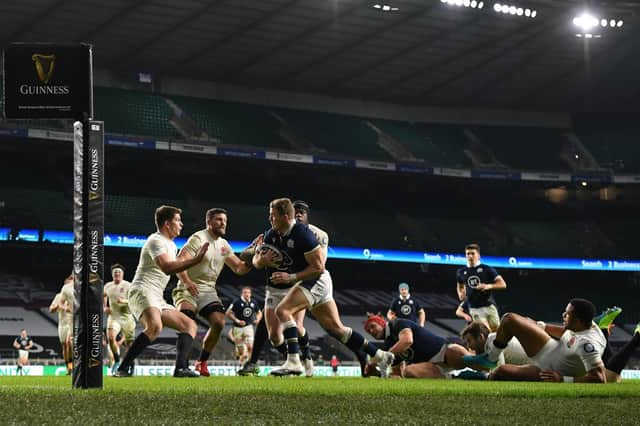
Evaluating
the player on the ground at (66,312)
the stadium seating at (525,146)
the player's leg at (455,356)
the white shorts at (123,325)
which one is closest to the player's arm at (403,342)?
the player's leg at (455,356)

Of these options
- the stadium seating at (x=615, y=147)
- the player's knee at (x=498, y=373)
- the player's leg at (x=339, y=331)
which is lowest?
the player's knee at (x=498, y=373)

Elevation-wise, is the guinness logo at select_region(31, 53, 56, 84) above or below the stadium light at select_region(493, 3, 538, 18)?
below

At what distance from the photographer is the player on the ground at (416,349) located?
1359 cm

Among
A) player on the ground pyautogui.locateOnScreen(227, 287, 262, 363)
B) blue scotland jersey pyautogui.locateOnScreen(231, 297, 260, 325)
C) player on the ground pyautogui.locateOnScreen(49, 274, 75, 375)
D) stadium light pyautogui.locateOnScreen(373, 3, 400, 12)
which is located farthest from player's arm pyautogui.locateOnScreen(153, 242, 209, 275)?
stadium light pyautogui.locateOnScreen(373, 3, 400, 12)

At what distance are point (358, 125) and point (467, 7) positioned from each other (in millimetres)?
11439

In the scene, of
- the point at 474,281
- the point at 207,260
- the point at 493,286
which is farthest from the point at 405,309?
the point at 207,260

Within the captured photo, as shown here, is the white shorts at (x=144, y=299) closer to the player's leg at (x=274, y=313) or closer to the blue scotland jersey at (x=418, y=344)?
the player's leg at (x=274, y=313)

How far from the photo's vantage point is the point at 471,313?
64.5ft

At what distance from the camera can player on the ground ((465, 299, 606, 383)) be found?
11.5m

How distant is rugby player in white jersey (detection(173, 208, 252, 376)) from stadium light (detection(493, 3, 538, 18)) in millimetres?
23709

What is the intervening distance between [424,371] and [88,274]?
6274 mm

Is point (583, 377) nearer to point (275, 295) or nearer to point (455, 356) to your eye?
point (455, 356)

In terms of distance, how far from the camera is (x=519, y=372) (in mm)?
11906

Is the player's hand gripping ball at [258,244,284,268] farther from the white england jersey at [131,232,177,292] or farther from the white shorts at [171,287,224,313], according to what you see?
the white shorts at [171,287,224,313]
